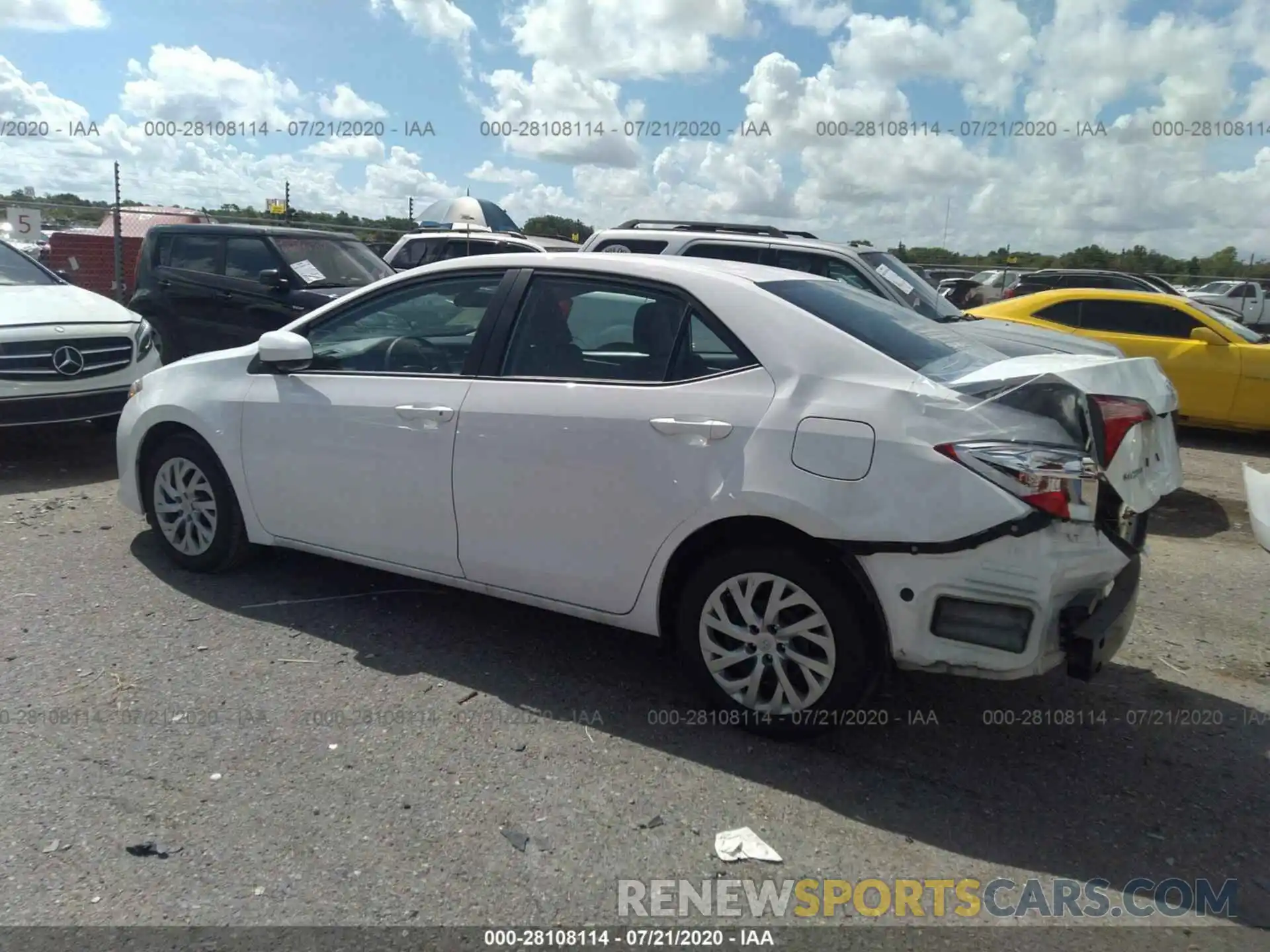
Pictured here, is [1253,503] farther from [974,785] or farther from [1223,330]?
[1223,330]

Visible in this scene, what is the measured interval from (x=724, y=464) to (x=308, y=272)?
7.58 meters

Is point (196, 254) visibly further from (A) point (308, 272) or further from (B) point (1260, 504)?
(B) point (1260, 504)

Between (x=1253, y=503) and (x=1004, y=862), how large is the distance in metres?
1.95

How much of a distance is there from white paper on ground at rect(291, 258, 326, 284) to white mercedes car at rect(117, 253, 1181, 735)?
17.5ft

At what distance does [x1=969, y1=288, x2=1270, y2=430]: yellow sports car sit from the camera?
978 cm

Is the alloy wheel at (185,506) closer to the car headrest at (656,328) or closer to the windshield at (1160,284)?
the car headrest at (656,328)

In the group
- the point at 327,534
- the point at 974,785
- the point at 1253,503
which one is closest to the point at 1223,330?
the point at 1253,503

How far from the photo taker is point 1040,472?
3.08m

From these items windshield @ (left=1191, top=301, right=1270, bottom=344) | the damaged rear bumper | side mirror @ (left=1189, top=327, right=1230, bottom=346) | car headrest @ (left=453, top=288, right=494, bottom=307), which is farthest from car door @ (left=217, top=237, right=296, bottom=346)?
windshield @ (left=1191, top=301, right=1270, bottom=344)

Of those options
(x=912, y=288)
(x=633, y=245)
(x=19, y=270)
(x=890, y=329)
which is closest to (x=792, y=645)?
(x=890, y=329)

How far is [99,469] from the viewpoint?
745 centimetres

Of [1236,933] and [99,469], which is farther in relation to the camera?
[99,469]

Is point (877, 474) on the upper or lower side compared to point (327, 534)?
upper

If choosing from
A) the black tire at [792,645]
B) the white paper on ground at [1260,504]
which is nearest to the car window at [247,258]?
the black tire at [792,645]
